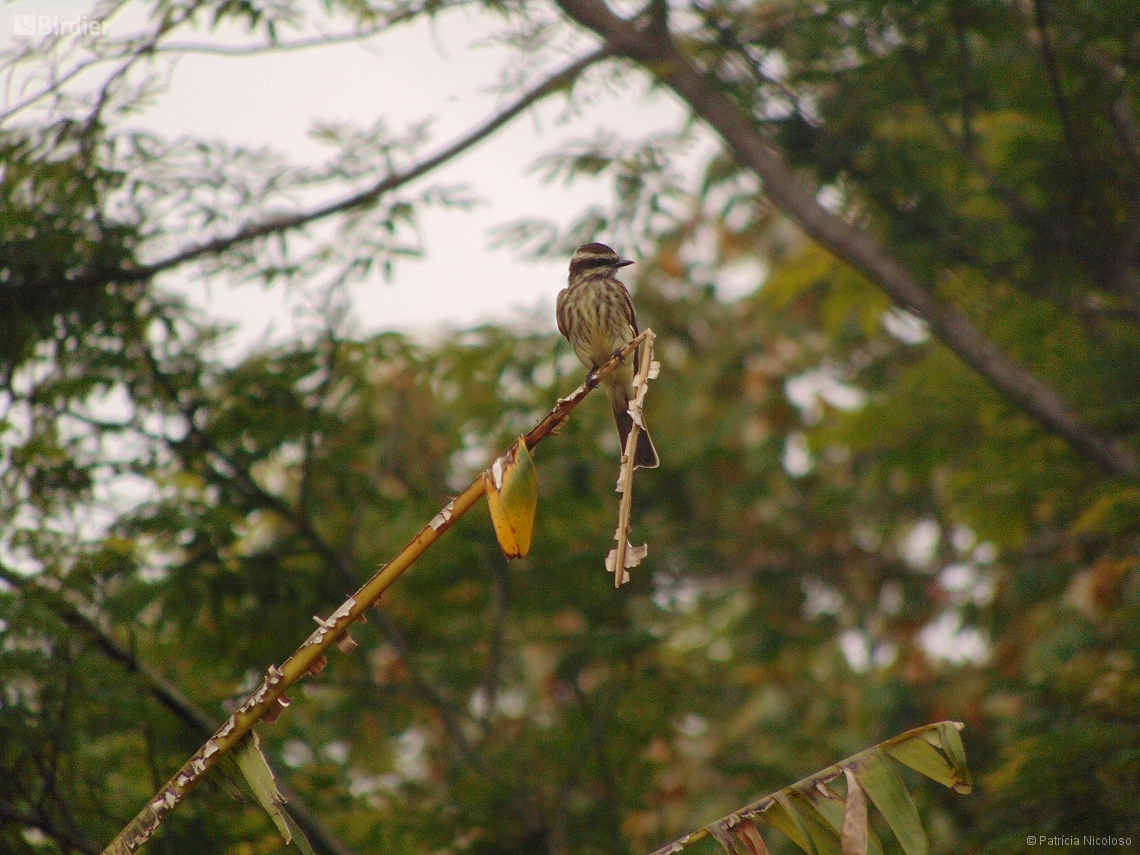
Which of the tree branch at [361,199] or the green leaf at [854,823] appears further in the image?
the tree branch at [361,199]

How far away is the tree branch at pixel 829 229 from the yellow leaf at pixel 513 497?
360 centimetres

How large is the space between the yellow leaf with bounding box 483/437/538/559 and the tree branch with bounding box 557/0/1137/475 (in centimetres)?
360

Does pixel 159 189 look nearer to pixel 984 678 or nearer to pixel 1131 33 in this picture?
pixel 1131 33

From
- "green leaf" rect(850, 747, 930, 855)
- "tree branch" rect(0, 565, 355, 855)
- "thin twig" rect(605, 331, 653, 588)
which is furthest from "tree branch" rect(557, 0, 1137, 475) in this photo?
"tree branch" rect(0, 565, 355, 855)

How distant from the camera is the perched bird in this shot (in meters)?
5.94

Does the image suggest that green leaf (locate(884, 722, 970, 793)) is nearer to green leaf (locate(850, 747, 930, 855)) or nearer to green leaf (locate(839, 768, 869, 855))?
green leaf (locate(850, 747, 930, 855))

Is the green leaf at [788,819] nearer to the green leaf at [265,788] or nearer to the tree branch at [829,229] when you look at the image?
the green leaf at [265,788]

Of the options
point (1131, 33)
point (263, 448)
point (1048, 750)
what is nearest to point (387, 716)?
point (263, 448)

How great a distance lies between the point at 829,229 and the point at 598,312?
1.35 m

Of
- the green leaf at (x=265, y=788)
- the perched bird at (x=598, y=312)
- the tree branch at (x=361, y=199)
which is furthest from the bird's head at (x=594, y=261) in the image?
the green leaf at (x=265, y=788)

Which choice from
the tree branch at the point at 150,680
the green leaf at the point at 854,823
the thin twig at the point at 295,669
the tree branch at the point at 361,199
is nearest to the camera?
the green leaf at the point at 854,823

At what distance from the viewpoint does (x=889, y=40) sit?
6516 mm

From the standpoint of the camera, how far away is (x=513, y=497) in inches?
115

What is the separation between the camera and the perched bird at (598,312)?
19.5 ft
